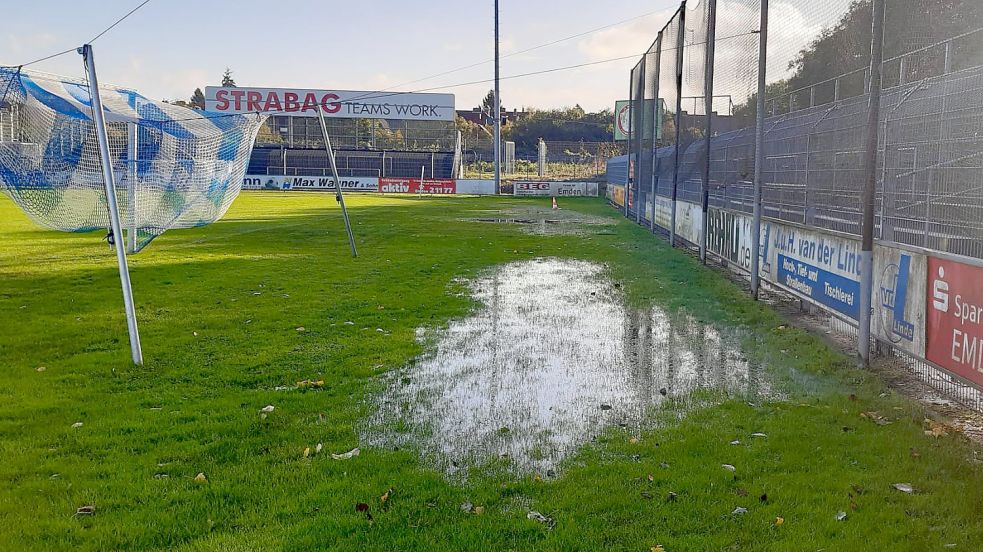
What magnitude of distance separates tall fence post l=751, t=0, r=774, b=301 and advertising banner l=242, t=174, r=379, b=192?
153 ft

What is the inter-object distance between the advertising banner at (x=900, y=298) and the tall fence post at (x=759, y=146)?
3.46 meters

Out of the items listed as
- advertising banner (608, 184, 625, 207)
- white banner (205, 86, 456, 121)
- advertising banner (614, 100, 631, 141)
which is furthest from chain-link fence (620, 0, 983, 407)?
white banner (205, 86, 456, 121)

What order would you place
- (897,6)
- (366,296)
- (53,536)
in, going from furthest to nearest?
(366,296)
(897,6)
(53,536)

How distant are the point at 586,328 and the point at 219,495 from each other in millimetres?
5340

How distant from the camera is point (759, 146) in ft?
33.8

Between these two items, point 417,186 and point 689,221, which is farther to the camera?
point 417,186

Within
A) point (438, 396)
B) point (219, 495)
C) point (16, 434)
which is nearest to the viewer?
point (219, 495)

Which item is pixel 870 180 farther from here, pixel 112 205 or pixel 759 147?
pixel 112 205

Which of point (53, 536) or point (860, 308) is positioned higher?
point (860, 308)

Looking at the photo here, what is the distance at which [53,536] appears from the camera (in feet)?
11.9

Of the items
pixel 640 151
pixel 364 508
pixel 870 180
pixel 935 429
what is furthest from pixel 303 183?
pixel 364 508

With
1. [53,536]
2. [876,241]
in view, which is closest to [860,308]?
[876,241]

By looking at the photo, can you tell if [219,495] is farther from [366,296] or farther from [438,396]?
[366,296]

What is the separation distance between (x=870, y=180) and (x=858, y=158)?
101 inches
